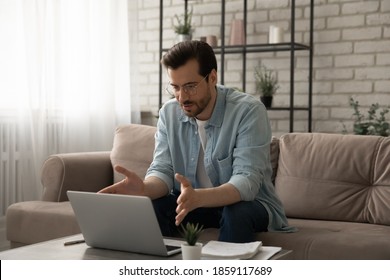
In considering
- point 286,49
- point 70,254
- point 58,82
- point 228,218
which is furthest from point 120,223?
point 286,49

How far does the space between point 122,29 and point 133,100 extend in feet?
1.78

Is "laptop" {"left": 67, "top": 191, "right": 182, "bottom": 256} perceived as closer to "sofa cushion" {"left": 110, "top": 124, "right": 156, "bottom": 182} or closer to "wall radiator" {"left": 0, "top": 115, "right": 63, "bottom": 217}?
"sofa cushion" {"left": 110, "top": 124, "right": 156, "bottom": 182}

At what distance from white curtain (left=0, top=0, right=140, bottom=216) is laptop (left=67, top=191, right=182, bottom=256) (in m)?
2.09

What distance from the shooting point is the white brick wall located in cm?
407

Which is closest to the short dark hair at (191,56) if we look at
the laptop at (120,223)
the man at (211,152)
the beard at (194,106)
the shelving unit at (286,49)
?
the man at (211,152)

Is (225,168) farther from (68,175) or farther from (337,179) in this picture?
(68,175)

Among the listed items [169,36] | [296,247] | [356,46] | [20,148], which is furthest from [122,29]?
[296,247]

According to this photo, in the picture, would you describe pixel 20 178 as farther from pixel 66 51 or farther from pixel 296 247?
pixel 296 247

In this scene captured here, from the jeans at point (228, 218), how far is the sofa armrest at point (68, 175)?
2.74ft

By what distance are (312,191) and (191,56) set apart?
923mm

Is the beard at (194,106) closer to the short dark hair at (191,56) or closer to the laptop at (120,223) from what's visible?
the short dark hair at (191,56)

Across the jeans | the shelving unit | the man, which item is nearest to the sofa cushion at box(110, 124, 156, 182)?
the man

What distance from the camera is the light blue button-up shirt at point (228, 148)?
7.88ft

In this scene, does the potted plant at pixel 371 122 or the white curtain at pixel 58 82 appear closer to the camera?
the potted plant at pixel 371 122
